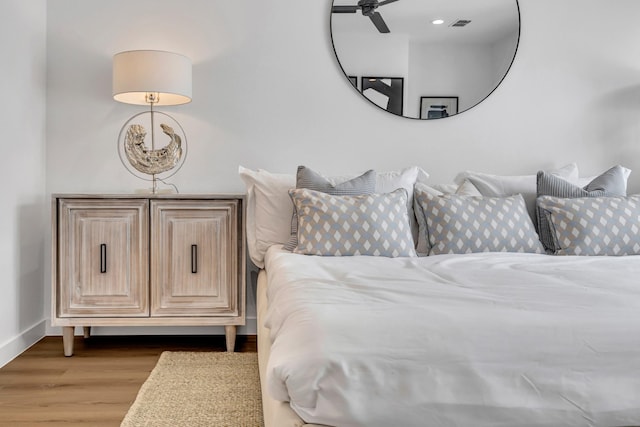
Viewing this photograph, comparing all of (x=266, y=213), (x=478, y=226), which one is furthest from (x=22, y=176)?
(x=478, y=226)

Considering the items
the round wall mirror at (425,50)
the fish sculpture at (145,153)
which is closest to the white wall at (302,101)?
the round wall mirror at (425,50)

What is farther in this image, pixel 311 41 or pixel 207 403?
pixel 311 41

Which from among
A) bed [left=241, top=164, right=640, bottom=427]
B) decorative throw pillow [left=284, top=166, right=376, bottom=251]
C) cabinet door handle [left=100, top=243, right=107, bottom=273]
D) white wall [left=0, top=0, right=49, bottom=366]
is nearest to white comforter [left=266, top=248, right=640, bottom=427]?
bed [left=241, top=164, right=640, bottom=427]

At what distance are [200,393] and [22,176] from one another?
148 centimetres

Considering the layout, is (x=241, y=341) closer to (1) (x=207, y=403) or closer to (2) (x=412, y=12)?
(1) (x=207, y=403)

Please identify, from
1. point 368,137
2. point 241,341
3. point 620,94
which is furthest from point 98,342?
point 620,94

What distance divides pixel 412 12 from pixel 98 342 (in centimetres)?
253

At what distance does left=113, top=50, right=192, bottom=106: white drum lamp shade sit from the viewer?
2.78 meters

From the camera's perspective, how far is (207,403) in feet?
6.93

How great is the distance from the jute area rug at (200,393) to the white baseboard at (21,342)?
0.70 meters

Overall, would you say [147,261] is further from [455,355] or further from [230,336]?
[455,355]

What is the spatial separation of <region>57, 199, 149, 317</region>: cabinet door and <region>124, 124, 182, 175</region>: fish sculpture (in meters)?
0.27

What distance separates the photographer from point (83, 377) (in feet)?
7.98

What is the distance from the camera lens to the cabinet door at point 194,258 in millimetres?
2783
